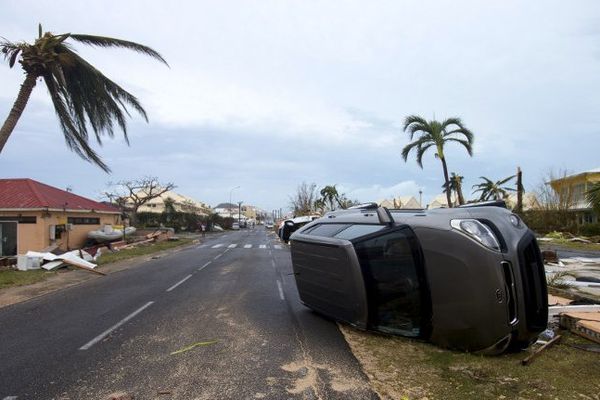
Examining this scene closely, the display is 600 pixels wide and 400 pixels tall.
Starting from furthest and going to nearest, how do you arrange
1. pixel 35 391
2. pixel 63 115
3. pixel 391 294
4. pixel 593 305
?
pixel 63 115 → pixel 593 305 → pixel 391 294 → pixel 35 391

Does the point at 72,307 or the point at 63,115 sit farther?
the point at 63,115

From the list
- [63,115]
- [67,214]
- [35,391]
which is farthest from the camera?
[67,214]

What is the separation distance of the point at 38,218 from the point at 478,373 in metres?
28.3

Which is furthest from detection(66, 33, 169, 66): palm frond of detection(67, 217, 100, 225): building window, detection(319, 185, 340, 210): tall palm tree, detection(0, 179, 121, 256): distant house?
detection(319, 185, 340, 210): tall palm tree

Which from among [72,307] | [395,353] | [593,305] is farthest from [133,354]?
[593,305]

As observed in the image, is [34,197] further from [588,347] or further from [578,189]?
[578,189]

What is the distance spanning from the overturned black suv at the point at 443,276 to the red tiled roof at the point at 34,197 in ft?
86.6

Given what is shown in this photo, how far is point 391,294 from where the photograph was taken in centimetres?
592

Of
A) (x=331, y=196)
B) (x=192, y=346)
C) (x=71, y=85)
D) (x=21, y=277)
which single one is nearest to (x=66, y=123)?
(x=71, y=85)

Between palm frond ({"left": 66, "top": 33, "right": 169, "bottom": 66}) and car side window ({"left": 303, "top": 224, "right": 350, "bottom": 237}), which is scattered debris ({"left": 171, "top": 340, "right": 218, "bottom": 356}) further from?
palm frond ({"left": 66, "top": 33, "right": 169, "bottom": 66})

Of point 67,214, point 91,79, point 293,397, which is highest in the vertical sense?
point 91,79

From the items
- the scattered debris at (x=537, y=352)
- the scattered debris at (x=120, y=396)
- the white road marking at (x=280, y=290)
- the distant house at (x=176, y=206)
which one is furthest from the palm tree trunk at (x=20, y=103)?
the distant house at (x=176, y=206)

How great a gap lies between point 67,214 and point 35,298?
68.2 feet

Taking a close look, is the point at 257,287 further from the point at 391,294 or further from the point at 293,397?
the point at 293,397
